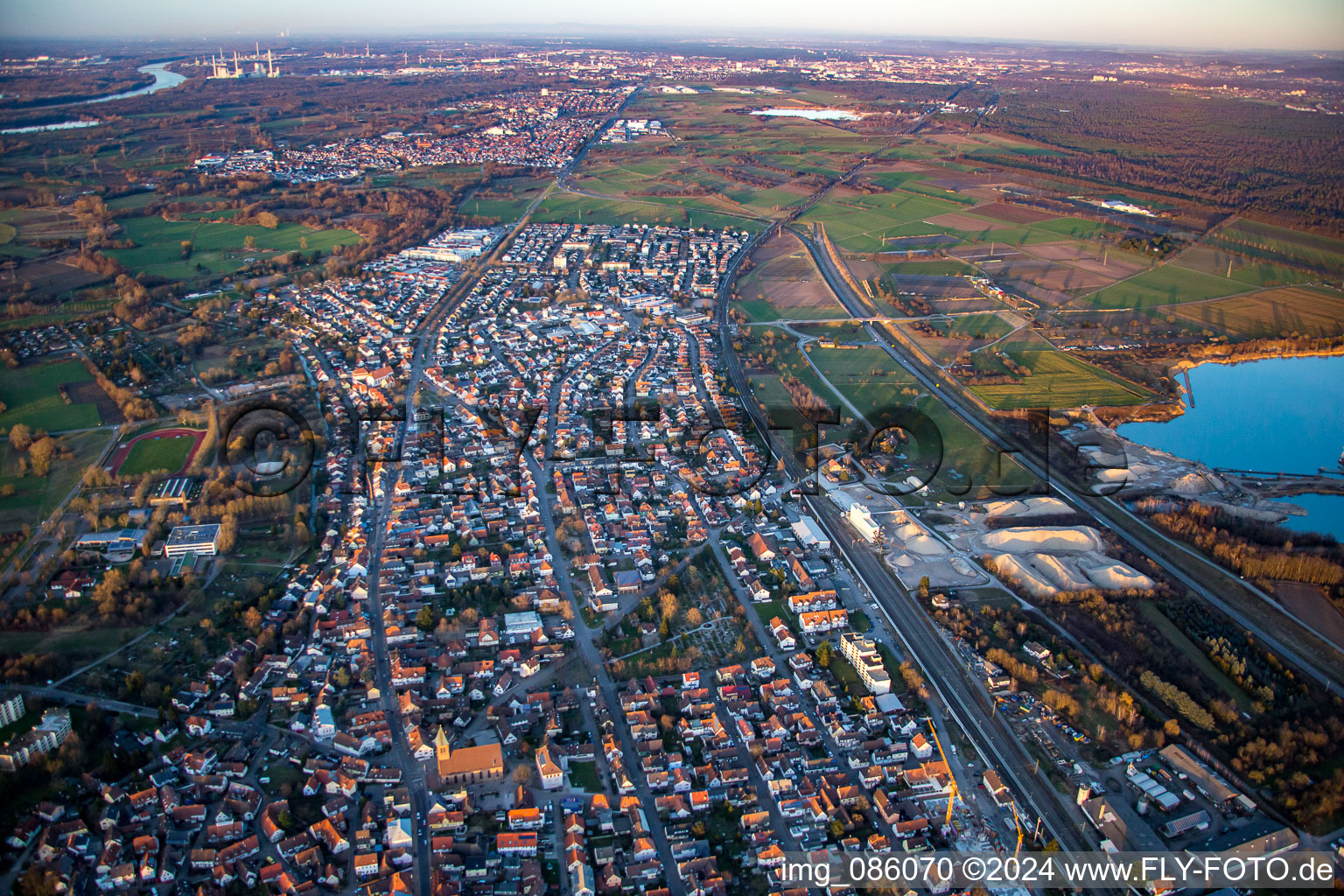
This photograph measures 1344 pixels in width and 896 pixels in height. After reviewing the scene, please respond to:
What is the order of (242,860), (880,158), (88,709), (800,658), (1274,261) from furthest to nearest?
1. (880,158)
2. (1274,261)
3. (800,658)
4. (88,709)
5. (242,860)

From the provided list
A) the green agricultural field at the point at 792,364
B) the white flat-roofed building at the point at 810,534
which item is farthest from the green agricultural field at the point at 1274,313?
the white flat-roofed building at the point at 810,534

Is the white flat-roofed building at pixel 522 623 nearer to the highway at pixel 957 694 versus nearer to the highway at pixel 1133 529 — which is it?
the highway at pixel 957 694

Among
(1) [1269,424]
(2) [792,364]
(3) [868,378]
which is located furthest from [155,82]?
(1) [1269,424]

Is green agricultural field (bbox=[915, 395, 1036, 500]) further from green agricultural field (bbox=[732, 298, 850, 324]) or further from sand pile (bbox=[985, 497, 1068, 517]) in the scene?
green agricultural field (bbox=[732, 298, 850, 324])

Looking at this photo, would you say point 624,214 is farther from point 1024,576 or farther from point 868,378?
point 1024,576

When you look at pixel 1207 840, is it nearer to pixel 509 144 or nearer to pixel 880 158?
pixel 880 158

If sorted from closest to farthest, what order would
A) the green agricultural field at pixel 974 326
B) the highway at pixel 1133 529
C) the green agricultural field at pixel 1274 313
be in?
the highway at pixel 1133 529 < the green agricultural field at pixel 974 326 < the green agricultural field at pixel 1274 313

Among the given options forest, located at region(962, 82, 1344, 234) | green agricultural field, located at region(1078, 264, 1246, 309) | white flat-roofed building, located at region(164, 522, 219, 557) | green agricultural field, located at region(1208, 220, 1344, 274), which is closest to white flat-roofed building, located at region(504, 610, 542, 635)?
white flat-roofed building, located at region(164, 522, 219, 557)

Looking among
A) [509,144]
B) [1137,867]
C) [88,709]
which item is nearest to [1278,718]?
[1137,867]
